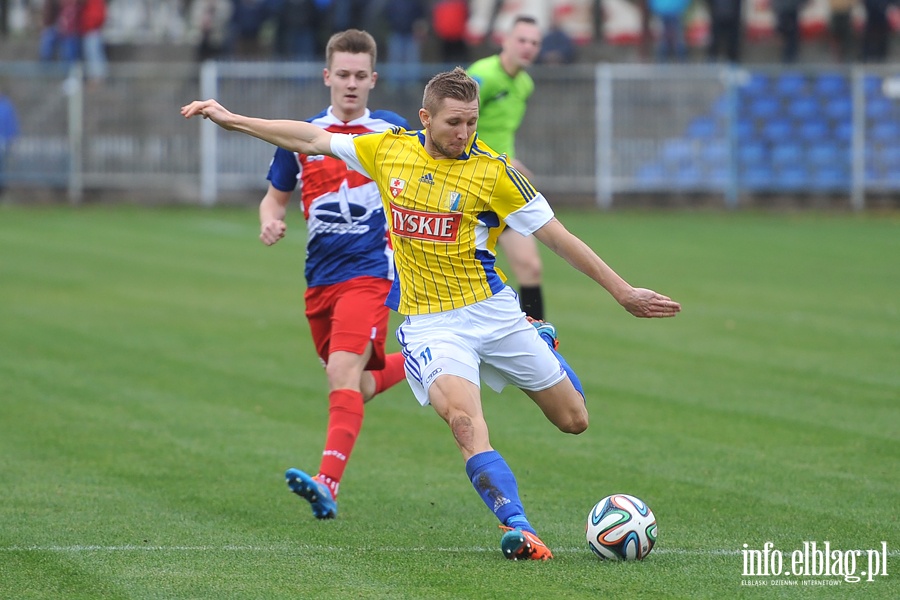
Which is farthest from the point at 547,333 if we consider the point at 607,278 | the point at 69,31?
the point at 69,31

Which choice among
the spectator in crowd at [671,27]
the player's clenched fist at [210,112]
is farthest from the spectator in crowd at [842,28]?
the player's clenched fist at [210,112]

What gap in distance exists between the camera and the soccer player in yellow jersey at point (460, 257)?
620cm

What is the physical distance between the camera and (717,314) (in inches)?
574

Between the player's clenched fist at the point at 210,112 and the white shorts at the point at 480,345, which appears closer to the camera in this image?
the white shorts at the point at 480,345

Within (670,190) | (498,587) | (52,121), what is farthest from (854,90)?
(498,587)

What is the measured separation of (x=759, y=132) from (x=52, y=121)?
42.1 ft

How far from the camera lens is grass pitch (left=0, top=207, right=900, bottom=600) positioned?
5.92 m

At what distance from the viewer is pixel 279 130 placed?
21.8 feet

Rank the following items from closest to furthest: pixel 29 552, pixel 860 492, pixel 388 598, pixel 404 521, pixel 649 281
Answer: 1. pixel 388 598
2. pixel 29 552
3. pixel 404 521
4. pixel 860 492
5. pixel 649 281

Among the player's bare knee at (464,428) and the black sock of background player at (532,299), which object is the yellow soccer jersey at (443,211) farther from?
the black sock of background player at (532,299)

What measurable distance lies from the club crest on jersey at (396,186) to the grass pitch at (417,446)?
1.60 m

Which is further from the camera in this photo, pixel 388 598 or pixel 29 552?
pixel 29 552

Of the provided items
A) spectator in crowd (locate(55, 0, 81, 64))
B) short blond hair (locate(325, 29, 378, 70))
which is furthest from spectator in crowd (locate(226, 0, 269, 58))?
short blond hair (locate(325, 29, 378, 70))

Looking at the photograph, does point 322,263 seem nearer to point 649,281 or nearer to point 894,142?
point 649,281
